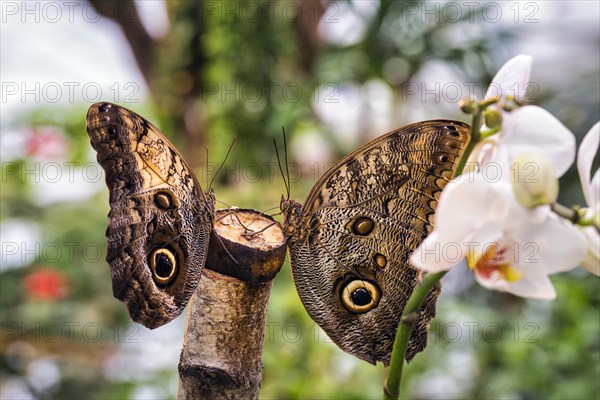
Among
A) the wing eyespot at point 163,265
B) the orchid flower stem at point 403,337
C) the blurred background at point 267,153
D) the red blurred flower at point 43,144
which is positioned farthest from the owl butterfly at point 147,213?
the red blurred flower at point 43,144

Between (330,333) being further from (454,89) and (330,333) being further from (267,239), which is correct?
(454,89)

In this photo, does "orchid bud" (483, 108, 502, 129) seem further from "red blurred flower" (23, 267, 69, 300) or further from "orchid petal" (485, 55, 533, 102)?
"red blurred flower" (23, 267, 69, 300)

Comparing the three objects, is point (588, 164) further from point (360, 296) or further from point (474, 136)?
point (360, 296)

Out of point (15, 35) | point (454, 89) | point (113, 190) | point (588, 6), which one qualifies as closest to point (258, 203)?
point (454, 89)

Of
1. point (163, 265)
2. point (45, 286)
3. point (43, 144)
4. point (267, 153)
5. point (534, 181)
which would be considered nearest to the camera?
point (534, 181)

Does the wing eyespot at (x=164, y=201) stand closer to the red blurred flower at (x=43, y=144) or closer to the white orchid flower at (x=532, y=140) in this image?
the white orchid flower at (x=532, y=140)

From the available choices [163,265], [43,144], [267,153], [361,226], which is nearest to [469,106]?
[361,226]

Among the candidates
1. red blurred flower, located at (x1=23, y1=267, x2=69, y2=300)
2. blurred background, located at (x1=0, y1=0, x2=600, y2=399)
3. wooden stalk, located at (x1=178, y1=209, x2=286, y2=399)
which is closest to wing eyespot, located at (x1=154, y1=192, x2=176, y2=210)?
wooden stalk, located at (x1=178, y1=209, x2=286, y2=399)
